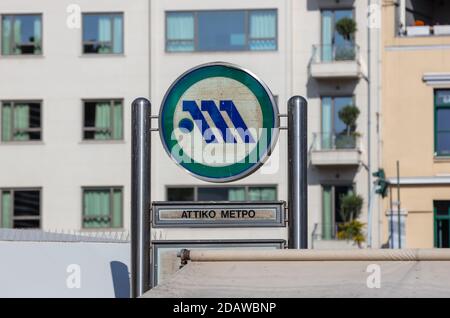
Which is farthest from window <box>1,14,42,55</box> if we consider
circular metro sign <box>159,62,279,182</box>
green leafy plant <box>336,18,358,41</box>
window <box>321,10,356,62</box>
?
circular metro sign <box>159,62,279,182</box>

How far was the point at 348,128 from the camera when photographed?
42656 millimetres

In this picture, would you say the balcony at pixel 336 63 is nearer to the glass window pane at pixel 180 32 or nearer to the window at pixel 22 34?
the glass window pane at pixel 180 32

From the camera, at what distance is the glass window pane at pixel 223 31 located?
43438mm

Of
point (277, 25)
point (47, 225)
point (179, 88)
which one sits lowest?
point (47, 225)

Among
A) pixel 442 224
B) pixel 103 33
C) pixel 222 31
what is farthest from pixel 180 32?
pixel 442 224

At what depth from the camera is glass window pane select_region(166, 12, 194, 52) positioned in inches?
1708

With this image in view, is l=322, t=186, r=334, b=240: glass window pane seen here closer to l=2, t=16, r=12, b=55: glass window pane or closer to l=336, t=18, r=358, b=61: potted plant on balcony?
l=336, t=18, r=358, b=61: potted plant on balcony

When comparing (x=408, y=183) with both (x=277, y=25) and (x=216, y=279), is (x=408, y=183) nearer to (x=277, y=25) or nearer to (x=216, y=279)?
(x=277, y=25)

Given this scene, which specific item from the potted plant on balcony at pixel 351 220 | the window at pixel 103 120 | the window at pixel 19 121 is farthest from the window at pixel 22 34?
the potted plant on balcony at pixel 351 220

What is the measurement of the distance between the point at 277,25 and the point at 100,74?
663 cm

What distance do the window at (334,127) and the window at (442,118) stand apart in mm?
3130

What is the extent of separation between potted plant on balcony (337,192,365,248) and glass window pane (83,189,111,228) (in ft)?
27.2

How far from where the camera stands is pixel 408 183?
143 feet
